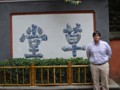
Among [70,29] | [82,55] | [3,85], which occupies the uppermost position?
[70,29]

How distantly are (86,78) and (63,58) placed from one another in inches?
49.4

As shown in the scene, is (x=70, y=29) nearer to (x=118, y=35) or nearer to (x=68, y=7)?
(x=68, y=7)

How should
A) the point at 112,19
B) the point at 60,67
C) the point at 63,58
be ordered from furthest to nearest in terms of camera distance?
the point at 112,19, the point at 63,58, the point at 60,67

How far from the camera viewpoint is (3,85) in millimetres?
11648

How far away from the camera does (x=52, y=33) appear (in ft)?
41.8

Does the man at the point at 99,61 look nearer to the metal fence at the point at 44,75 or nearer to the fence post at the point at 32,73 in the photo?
the metal fence at the point at 44,75

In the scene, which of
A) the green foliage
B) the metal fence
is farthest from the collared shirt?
the green foliage

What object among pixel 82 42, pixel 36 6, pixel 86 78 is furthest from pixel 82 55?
pixel 36 6

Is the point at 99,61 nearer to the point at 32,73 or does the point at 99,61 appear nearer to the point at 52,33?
the point at 32,73

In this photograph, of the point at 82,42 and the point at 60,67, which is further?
the point at 82,42

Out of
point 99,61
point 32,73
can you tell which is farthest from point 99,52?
point 32,73

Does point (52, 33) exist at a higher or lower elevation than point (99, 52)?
higher

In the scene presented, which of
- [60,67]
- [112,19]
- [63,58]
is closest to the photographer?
[60,67]

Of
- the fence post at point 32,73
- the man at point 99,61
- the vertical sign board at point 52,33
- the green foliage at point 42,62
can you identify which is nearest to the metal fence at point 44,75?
the fence post at point 32,73
